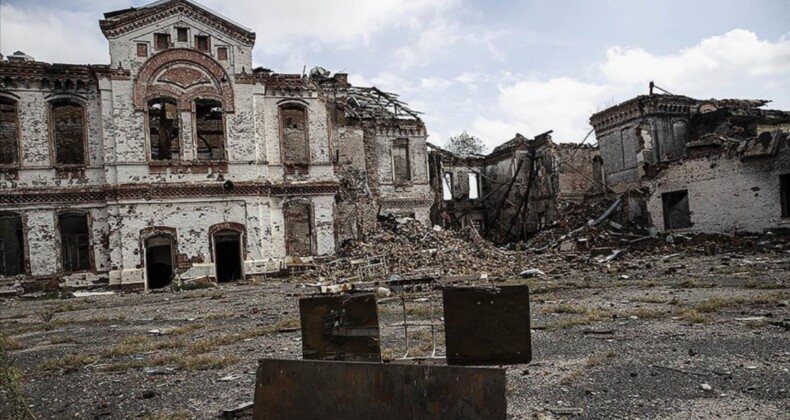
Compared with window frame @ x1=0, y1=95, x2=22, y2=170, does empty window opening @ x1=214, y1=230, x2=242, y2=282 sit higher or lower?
lower

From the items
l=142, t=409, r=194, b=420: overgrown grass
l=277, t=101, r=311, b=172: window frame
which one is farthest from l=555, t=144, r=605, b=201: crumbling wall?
l=142, t=409, r=194, b=420: overgrown grass

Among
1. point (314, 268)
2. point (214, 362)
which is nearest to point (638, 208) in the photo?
point (314, 268)

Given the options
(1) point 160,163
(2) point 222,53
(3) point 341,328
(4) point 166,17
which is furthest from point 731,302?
(4) point 166,17

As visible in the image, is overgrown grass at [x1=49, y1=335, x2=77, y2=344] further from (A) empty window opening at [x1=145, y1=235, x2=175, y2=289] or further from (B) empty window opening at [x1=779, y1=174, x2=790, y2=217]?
(B) empty window opening at [x1=779, y1=174, x2=790, y2=217]

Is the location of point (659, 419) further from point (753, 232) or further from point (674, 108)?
point (674, 108)

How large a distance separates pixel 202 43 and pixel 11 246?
9.88 metres

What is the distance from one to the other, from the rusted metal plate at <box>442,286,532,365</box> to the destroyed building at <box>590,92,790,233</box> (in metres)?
19.7

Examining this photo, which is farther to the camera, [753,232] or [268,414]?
[753,232]

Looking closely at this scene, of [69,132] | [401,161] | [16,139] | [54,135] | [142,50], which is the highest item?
[142,50]

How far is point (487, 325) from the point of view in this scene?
351cm

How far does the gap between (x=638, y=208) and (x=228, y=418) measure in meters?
24.0

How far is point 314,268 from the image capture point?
65.6 ft

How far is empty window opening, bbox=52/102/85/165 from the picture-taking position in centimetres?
1947

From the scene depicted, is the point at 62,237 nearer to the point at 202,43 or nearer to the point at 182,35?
the point at 182,35
